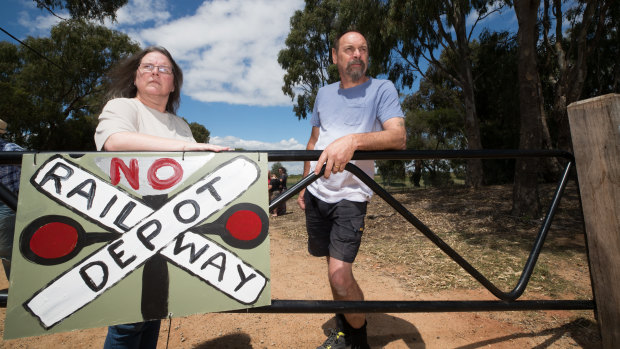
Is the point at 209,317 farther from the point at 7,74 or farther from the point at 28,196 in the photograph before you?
the point at 7,74

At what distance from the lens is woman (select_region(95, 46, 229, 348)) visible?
1131 mm

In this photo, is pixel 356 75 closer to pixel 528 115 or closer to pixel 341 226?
pixel 341 226

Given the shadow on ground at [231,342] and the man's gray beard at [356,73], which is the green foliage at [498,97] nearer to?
the man's gray beard at [356,73]

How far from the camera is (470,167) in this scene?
1155 cm

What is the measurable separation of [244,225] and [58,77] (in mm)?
23091

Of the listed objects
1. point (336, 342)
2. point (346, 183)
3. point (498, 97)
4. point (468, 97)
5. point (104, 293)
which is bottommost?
point (336, 342)

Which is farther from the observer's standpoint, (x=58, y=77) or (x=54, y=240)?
(x=58, y=77)

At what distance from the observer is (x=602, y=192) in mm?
1328

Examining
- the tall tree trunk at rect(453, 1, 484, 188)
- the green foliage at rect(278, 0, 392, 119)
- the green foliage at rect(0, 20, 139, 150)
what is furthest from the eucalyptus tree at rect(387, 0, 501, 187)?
the green foliage at rect(0, 20, 139, 150)

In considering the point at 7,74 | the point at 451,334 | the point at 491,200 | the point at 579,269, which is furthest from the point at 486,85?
the point at 7,74

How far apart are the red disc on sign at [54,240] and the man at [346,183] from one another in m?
0.95

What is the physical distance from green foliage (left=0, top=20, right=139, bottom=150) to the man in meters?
18.8

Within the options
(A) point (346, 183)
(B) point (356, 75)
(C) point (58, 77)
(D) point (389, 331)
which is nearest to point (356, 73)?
(B) point (356, 75)

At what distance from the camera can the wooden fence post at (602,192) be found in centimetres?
128
